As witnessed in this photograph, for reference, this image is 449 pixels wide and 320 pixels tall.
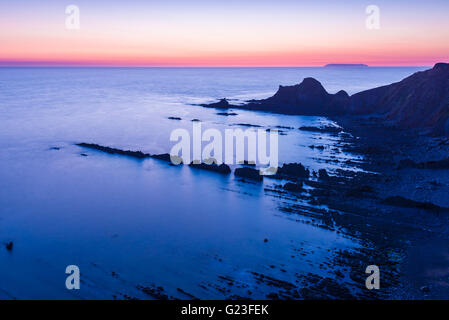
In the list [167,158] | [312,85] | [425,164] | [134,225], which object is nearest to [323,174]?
[425,164]

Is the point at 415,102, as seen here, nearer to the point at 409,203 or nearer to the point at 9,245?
the point at 409,203

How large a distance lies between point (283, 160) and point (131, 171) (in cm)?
1451

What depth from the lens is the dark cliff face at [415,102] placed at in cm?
4459

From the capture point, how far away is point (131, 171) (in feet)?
106

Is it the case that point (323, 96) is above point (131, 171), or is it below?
above

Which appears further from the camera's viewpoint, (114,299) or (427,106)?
(427,106)

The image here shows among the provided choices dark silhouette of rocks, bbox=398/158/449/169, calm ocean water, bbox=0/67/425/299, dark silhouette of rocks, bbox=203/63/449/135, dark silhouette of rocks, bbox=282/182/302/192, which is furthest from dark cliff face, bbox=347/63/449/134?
dark silhouette of rocks, bbox=282/182/302/192

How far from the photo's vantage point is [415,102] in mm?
49188

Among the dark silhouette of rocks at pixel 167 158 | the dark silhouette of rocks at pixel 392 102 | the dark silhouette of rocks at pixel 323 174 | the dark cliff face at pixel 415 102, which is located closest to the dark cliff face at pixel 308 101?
the dark silhouette of rocks at pixel 392 102

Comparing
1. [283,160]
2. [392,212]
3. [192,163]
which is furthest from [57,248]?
[283,160]

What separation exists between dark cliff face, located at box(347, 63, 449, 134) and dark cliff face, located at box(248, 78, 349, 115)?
115 inches

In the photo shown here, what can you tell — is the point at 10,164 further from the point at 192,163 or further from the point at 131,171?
the point at 192,163

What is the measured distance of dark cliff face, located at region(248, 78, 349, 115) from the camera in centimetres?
6300
